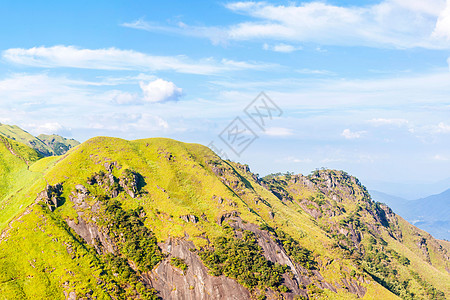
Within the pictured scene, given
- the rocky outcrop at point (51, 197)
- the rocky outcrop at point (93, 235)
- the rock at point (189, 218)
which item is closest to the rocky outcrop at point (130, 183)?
A: the rocky outcrop at point (93, 235)

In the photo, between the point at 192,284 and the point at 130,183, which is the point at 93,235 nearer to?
the point at 130,183

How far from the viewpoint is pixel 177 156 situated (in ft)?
602

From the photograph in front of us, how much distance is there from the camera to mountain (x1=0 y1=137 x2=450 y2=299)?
97375 mm

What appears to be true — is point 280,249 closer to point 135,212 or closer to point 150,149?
point 135,212

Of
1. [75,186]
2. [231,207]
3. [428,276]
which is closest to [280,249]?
[231,207]

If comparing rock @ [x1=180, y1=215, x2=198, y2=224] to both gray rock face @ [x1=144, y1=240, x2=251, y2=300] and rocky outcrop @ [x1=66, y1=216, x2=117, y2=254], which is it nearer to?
gray rock face @ [x1=144, y1=240, x2=251, y2=300]

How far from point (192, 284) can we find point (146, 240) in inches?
1117

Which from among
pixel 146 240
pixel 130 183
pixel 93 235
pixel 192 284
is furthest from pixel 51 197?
pixel 192 284

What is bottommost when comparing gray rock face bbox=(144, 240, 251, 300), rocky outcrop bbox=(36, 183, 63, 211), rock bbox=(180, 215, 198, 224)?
rocky outcrop bbox=(36, 183, 63, 211)

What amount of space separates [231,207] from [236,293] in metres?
49.9

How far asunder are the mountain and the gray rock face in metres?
0.39

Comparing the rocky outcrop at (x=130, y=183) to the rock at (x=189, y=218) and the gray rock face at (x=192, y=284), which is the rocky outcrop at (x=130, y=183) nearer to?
the rock at (x=189, y=218)

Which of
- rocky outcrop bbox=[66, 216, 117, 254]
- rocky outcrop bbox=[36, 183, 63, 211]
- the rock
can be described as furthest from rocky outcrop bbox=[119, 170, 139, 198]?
the rock

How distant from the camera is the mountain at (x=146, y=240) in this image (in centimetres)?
9738
